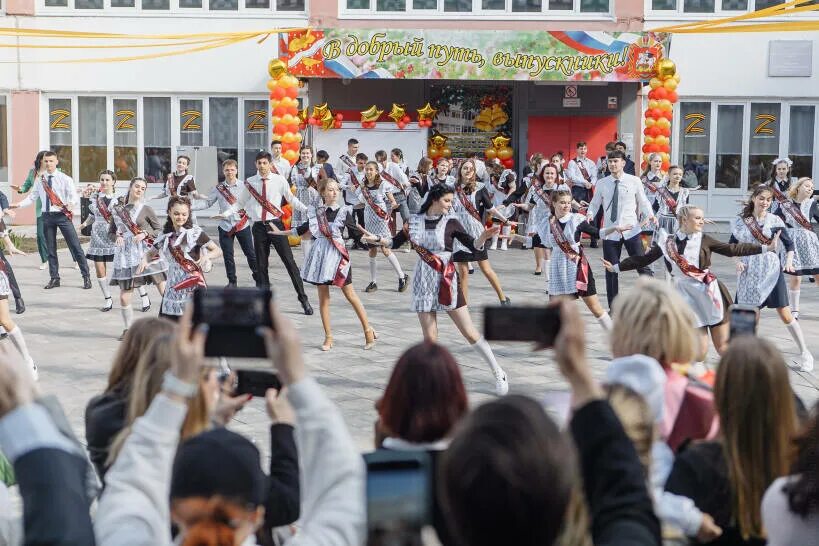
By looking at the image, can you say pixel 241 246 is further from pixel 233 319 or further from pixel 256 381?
pixel 233 319

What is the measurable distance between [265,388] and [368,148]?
1933 centimetres

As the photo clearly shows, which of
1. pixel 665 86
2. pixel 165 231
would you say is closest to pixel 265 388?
pixel 165 231

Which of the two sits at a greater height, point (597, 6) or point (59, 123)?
point (597, 6)

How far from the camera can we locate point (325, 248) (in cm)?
1140

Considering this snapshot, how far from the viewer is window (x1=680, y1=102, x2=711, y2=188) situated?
78.4 ft

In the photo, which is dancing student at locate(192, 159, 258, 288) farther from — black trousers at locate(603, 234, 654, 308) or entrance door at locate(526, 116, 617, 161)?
entrance door at locate(526, 116, 617, 161)

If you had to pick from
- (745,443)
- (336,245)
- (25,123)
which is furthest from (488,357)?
(25,123)

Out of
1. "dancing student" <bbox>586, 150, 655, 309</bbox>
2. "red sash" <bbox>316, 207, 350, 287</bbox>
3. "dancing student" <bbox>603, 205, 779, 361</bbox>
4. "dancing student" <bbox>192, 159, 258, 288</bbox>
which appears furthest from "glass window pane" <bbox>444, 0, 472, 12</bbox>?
"dancing student" <bbox>603, 205, 779, 361</bbox>

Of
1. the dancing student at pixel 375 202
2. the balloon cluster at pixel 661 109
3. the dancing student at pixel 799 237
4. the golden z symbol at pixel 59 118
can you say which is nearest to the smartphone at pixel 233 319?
the dancing student at pixel 799 237

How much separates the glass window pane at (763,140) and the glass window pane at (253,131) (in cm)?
1028

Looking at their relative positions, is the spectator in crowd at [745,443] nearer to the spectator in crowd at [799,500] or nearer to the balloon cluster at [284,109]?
the spectator in crowd at [799,500]

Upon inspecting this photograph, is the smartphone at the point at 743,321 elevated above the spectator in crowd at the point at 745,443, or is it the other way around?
the smartphone at the point at 743,321

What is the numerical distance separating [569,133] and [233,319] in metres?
21.9

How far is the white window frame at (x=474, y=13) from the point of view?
2356cm
